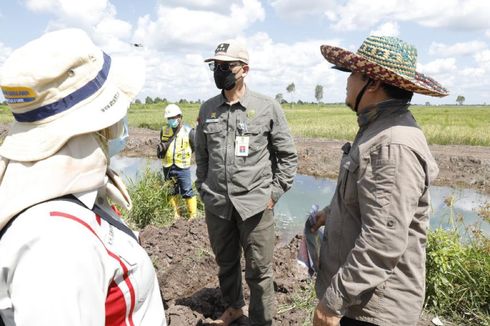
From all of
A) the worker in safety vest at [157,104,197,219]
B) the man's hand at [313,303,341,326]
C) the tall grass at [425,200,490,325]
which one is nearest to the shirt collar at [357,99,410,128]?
the man's hand at [313,303,341,326]

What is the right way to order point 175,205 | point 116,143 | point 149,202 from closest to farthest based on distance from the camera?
1. point 116,143
2. point 149,202
3. point 175,205

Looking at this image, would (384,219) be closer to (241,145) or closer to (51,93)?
(51,93)

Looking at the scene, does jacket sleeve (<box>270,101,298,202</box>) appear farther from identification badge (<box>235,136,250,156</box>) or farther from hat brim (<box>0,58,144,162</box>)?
hat brim (<box>0,58,144,162</box>)

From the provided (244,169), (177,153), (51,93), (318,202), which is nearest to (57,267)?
(51,93)

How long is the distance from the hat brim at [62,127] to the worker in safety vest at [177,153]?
209 inches

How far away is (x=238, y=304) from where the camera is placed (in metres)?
3.41

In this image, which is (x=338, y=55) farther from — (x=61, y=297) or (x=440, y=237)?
(x=440, y=237)

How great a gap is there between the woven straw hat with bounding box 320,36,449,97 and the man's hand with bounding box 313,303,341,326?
3.58ft

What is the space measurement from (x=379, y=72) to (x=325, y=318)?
1.16 metres

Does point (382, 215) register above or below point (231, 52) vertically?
below

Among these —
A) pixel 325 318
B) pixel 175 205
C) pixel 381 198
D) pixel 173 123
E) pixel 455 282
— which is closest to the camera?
pixel 381 198

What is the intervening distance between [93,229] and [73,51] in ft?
1.57

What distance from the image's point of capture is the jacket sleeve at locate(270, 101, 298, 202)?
10.1 ft

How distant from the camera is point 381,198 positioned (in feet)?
5.20
